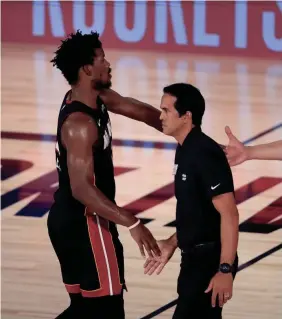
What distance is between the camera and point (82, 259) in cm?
503

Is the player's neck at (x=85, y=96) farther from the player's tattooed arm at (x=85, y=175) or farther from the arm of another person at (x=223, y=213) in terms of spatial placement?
the arm of another person at (x=223, y=213)

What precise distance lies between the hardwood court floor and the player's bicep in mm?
1530

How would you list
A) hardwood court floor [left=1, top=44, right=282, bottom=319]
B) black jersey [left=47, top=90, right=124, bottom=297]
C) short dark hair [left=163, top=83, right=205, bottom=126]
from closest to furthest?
short dark hair [left=163, top=83, right=205, bottom=126], black jersey [left=47, top=90, right=124, bottom=297], hardwood court floor [left=1, top=44, right=282, bottom=319]

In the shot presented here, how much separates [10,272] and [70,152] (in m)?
2.16

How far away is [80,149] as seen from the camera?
4750 mm

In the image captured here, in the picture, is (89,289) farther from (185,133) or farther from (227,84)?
(227,84)

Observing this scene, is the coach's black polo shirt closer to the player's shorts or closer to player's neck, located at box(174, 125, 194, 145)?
player's neck, located at box(174, 125, 194, 145)

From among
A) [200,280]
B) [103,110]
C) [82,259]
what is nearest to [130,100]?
[103,110]

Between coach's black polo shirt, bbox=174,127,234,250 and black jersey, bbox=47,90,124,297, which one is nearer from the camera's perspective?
coach's black polo shirt, bbox=174,127,234,250

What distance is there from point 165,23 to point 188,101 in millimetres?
10478

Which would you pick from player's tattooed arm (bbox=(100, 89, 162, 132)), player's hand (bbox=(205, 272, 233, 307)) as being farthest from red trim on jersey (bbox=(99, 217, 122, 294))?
player's tattooed arm (bbox=(100, 89, 162, 132))

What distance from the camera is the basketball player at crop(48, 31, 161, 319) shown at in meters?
4.84

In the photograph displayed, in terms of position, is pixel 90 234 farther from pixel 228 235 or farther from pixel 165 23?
pixel 165 23

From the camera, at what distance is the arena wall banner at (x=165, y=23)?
14477 millimetres
